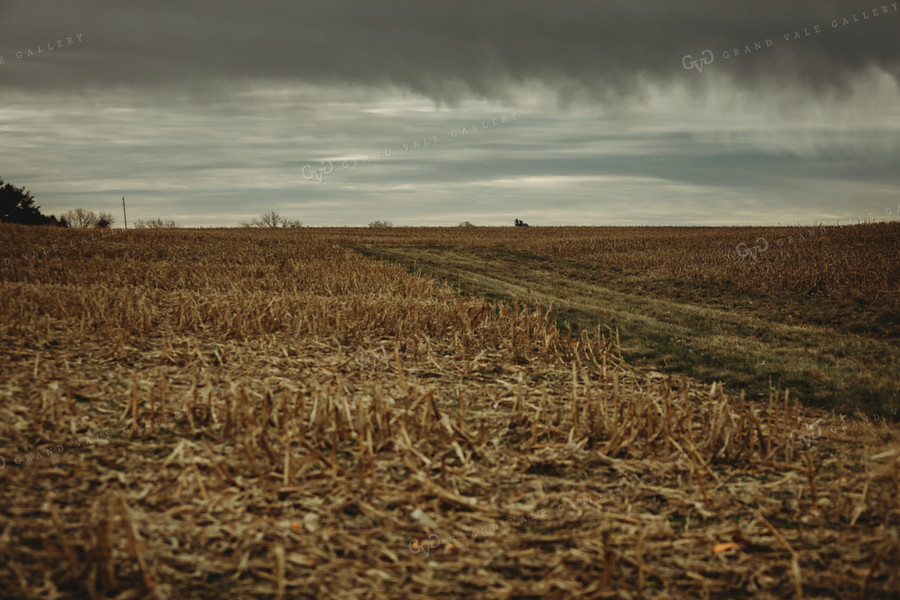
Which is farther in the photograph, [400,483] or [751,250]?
[751,250]

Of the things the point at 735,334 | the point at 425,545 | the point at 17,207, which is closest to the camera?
the point at 425,545

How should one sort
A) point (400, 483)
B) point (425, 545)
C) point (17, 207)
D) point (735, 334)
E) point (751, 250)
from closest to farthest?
1. point (425, 545)
2. point (400, 483)
3. point (735, 334)
4. point (751, 250)
5. point (17, 207)

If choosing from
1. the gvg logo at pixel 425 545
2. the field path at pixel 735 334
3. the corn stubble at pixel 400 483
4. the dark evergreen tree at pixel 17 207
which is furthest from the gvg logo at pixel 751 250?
the dark evergreen tree at pixel 17 207

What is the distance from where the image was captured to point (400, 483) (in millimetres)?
5531

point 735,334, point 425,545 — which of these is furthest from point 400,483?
point 735,334

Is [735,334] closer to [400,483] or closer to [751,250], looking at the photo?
[400,483]

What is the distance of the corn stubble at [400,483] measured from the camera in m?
4.14

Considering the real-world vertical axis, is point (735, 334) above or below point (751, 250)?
below

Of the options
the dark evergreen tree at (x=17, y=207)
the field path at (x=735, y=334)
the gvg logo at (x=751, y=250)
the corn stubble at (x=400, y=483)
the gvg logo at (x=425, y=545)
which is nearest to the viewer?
the corn stubble at (x=400, y=483)

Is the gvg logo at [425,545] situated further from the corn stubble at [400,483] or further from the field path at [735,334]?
the field path at [735,334]

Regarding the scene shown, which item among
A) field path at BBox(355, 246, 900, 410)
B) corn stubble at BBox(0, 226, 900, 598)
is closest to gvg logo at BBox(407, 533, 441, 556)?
corn stubble at BBox(0, 226, 900, 598)

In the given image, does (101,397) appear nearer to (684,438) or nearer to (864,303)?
(684,438)

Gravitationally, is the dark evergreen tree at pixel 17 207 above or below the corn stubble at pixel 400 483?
above

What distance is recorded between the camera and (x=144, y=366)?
29.5 ft
